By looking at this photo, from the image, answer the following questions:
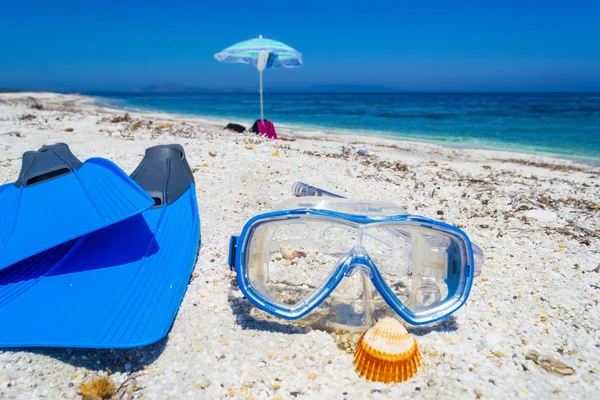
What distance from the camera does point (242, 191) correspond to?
4.70 metres

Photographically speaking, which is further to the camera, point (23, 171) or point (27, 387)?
point (23, 171)

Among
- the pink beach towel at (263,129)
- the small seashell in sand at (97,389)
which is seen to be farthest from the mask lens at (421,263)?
the pink beach towel at (263,129)

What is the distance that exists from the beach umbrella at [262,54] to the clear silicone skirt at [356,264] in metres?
9.00

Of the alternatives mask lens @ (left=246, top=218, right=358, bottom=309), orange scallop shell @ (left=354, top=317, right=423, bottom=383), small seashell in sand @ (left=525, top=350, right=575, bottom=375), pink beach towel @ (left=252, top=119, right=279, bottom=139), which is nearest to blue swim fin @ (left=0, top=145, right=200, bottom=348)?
mask lens @ (left=246, top=218, right=358, bottom=309)

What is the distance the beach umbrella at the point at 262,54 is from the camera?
10648mm

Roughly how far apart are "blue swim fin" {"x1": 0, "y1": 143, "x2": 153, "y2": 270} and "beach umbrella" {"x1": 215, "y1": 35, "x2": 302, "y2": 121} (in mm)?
8206

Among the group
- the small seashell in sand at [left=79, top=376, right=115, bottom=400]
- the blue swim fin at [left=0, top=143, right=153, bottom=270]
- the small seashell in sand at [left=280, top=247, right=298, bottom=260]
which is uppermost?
the blue swim fin at [left=0, top=143, right=153, bottom=270]

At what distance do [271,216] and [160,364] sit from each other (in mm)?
914

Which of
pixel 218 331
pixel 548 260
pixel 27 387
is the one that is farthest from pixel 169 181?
pixel 548 260

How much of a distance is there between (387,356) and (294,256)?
114cm

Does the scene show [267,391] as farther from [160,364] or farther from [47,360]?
[47,360]

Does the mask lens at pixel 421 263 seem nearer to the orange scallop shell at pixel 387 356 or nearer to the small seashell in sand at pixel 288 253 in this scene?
the orange scallop shell at pixel 387 356

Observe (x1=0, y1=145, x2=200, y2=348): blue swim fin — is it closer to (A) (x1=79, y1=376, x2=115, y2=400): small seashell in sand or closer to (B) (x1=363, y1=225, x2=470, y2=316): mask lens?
(A) (x1=79, y1=376, x2=115, y2=400): small seashell in sand

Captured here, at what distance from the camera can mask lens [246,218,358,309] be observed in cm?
231
